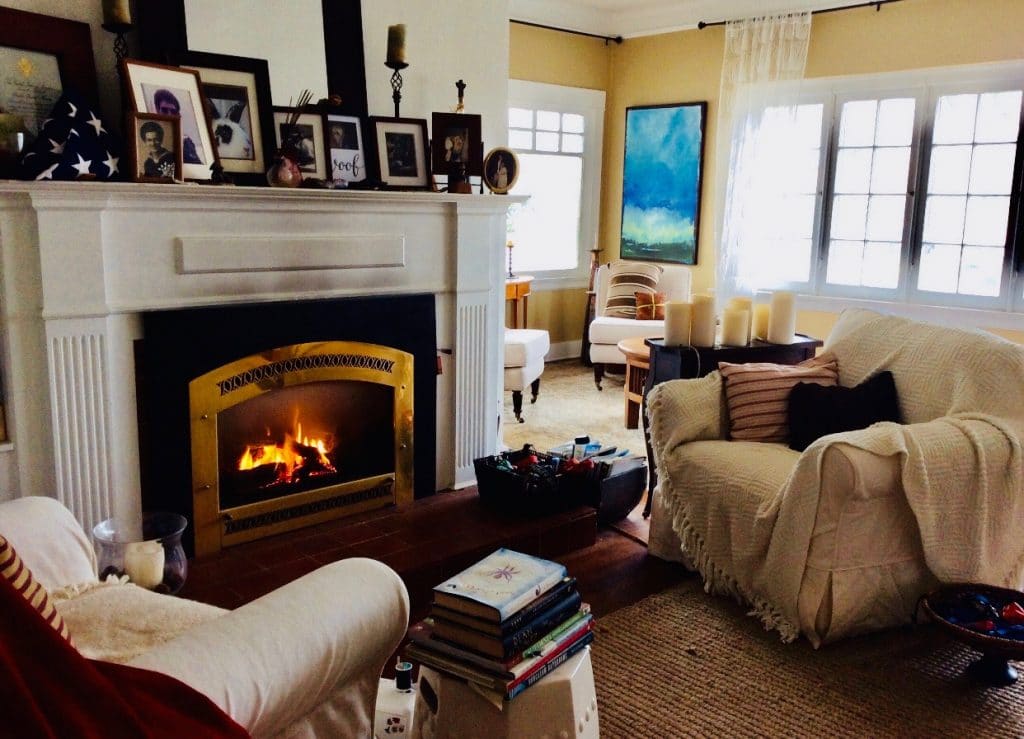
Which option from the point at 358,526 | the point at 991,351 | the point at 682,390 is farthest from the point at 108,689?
the point at 991,351

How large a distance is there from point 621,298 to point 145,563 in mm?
4376

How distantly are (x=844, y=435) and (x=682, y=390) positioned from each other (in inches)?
24.3

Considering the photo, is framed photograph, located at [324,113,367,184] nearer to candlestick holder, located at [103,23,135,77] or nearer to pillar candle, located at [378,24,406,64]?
pillar candle, located at [378,24,406,64]

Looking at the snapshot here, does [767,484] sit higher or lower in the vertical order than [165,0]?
lower

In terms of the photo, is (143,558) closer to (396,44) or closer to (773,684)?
(773,684)

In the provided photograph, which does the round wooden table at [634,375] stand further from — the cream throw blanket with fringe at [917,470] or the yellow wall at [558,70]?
the yellow wall at [558,70]

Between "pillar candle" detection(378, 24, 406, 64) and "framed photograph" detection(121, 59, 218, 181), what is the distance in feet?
2.19

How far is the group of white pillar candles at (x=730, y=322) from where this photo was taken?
3131 mm

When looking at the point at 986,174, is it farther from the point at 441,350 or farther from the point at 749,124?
the point at 441,350

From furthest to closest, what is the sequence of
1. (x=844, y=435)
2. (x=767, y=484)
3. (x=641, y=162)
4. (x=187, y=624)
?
1. (x=641, y=162)
2. (x=767, y=484)
3. (x=844, y=435)
4. (x=187, y=624)

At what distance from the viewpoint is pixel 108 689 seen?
3.50 ft

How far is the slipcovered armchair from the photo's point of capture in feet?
18.6

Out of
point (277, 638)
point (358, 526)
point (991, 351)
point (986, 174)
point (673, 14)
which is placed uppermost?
point (673, 14)

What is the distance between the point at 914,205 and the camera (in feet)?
16.9
